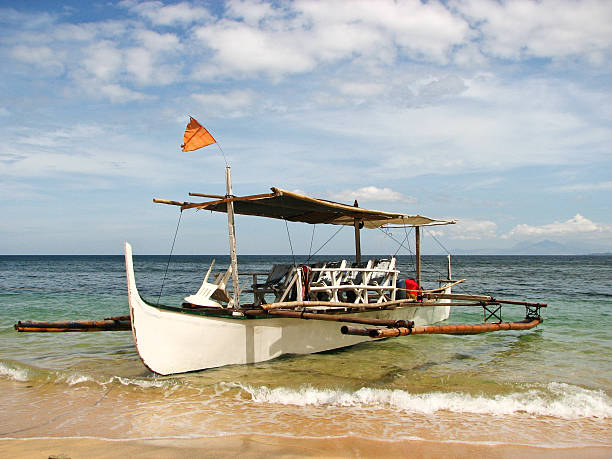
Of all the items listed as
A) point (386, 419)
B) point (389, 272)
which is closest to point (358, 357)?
point (389, 272)

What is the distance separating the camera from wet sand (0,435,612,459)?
16.8 ft

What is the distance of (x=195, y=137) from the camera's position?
830 centimetres

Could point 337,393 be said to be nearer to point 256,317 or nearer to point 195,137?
point 256,317

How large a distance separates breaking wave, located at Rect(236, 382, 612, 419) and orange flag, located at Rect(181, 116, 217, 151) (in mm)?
4464

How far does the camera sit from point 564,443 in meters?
5.69

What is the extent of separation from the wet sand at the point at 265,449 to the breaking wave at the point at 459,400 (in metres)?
1.38

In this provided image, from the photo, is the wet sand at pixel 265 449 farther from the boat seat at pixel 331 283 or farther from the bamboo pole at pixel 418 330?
the boat seat at pixel 331 283

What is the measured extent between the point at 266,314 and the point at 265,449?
337 cm

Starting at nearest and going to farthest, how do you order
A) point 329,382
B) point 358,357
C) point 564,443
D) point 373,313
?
point 564,443, point 329,382, point 358,357, point 373,313

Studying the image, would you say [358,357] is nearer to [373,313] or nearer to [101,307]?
[373,313]

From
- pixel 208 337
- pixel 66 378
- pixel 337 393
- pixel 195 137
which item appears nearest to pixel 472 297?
pixel 337 393

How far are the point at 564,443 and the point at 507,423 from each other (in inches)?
32.4

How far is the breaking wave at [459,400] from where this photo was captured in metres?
6.88

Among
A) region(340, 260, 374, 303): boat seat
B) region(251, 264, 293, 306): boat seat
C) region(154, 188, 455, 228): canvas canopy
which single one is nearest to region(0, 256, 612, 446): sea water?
region(340, 260, 374, 303): boat seat
